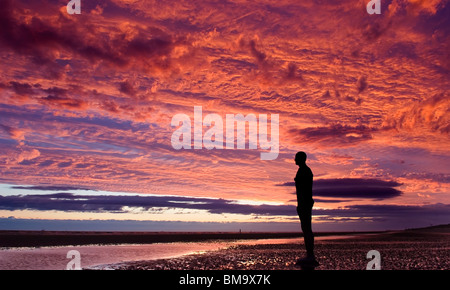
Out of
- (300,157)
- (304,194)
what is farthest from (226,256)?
(300,157)

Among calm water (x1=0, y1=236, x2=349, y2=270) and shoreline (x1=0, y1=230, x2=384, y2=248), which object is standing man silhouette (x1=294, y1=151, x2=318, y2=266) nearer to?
calm water (x1=0, y1=236, x2=349, y2=270)

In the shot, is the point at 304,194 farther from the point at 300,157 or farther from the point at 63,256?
the point at 63,256

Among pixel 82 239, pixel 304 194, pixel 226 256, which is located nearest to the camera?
pixel 304 194

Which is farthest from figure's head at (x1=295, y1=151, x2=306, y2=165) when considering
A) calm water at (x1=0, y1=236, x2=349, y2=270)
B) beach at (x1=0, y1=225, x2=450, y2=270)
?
calm water at (x1=0, y1=236, x2=349, y2=270)

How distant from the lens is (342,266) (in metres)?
19.4

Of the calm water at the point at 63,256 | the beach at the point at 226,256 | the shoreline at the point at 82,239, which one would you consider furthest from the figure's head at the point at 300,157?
the shoreline at the point at 82,239

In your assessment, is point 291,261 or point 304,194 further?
point 291,261

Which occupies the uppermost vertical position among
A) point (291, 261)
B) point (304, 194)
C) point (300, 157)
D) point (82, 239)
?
point (300, 157)

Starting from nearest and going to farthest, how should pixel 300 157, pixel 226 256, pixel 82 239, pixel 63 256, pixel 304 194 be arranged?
1. pixel 304 194
2. pixel 300 157
3. pixel 226 256
4. pixel 63 256
5. pixel 82 239

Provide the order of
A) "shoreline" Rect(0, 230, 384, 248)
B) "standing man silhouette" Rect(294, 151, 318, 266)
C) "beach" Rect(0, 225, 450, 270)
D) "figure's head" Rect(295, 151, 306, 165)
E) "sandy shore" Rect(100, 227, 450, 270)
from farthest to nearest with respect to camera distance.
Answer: "shoreline" Rect(0, 230, 384, 248), "beach" Rect(0, 225, 450, 270), "sandy shore" Rect(100, 227, 450, 270), "figure's head" Rect(295, 151, 306, 165), "standing man silhouette" Rect(294, 151, 318, 266)
